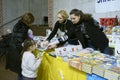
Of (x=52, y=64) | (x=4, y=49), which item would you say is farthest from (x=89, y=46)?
(x=4, y=49)

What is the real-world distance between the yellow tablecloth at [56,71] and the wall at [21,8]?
16.2ft

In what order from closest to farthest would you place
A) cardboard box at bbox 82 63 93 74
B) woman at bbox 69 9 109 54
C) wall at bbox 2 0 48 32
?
cardboard box at bbox 82 63 93 74
woman at bbox 69 9 109 54
wall at bbox 2 0 48 32

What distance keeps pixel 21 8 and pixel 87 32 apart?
591 centimetres

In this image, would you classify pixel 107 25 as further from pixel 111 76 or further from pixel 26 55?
pixel 111 76

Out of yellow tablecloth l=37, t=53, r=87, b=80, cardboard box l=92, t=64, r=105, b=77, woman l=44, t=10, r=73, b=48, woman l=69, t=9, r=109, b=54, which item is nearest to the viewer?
cardboard box l=92, t=64, r=105, b=77

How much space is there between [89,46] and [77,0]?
1964mm

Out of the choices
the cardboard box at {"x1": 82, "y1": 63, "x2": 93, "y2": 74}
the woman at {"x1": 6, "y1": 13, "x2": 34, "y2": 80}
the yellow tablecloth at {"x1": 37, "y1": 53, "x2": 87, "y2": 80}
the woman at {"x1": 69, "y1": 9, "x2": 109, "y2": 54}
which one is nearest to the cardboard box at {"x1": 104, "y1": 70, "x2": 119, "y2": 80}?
the cardboard box at {"x1": 82, "y1": 63, "x2": 93, "y2": 74}

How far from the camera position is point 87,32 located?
271 centimetres

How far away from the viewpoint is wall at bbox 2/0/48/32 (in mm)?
7766

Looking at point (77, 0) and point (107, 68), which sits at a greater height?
point (77, 0)

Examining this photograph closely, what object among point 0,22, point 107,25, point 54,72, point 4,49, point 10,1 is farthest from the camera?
point 10,1

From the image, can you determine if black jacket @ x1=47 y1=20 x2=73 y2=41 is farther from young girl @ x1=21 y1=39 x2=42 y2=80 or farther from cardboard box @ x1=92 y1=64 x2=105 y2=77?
cardboard box @ x1=92 y1=64 x2=105 y2=77

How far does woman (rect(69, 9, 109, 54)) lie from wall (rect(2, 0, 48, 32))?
17.8ft

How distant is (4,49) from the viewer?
5.76m
